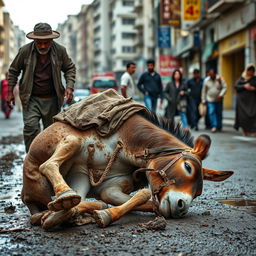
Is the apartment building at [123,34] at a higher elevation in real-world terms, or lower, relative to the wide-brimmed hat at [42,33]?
higher

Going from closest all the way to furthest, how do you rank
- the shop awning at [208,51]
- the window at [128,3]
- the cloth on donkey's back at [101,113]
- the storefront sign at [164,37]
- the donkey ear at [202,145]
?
the donkey ear at [202,145] < the cloth on donkey's back at [101,113] < the shop awning at [208,51] < the storefront sign at [164,37] < the window at [128,3]

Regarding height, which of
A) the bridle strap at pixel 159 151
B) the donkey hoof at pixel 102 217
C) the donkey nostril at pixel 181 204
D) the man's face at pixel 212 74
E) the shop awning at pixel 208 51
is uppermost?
the shop awning at pixel 208 51

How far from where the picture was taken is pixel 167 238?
3891 millimetres

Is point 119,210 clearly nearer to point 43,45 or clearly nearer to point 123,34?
point 43,45

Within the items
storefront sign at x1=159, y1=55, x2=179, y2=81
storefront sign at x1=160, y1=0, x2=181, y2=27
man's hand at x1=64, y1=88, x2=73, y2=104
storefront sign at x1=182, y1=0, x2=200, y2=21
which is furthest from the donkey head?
storefront sign at x1=160, y1=0, x2=181, y2=27

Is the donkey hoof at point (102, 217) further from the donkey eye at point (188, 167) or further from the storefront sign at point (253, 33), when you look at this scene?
the storefront sign at point (253, 33)

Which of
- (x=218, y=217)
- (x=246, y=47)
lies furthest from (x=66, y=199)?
(x=246, y=47)

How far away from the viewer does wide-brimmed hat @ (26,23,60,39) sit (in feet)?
19.9

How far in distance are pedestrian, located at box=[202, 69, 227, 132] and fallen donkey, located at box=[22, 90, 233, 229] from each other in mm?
12385

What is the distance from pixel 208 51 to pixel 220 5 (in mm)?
6328

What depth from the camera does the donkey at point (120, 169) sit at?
4199mm

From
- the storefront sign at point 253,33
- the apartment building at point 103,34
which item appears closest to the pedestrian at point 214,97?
the storefront sign at point 253,33

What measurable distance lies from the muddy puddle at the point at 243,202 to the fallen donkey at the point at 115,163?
2.70ft

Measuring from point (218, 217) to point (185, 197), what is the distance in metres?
0.76
